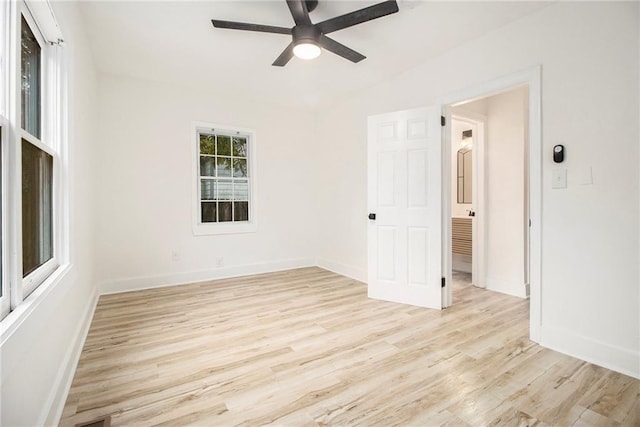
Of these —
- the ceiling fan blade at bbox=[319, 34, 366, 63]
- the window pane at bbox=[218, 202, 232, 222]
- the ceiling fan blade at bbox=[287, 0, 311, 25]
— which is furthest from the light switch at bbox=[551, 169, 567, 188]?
the window pane at bbox=[218, 202, 232, 222]

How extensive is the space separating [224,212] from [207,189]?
415 mm

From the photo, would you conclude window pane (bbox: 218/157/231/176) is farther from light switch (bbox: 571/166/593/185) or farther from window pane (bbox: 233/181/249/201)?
light switch (bbox: 571/166/593/185)

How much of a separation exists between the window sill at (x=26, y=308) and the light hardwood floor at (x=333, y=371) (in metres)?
0.71

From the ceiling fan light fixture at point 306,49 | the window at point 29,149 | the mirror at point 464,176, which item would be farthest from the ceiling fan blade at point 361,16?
the mirror at point 464,176

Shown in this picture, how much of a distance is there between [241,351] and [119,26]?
116 inches

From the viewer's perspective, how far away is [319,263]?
17.2ft

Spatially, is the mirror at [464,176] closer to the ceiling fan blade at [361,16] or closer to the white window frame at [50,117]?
the ceiling fan blade at [361,16]

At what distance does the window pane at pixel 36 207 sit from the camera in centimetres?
146

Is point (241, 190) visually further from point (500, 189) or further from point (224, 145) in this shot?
point (500, 189)

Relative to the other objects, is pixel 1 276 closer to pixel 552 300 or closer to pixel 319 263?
pixel 552 300

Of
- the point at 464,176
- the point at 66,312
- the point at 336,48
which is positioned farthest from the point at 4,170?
the point at 464,176

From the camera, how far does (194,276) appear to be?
14.1 ft

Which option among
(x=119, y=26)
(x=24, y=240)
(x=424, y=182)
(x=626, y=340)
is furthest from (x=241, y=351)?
(x=119, y=26)

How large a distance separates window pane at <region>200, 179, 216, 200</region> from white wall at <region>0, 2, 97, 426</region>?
1.38 metres
